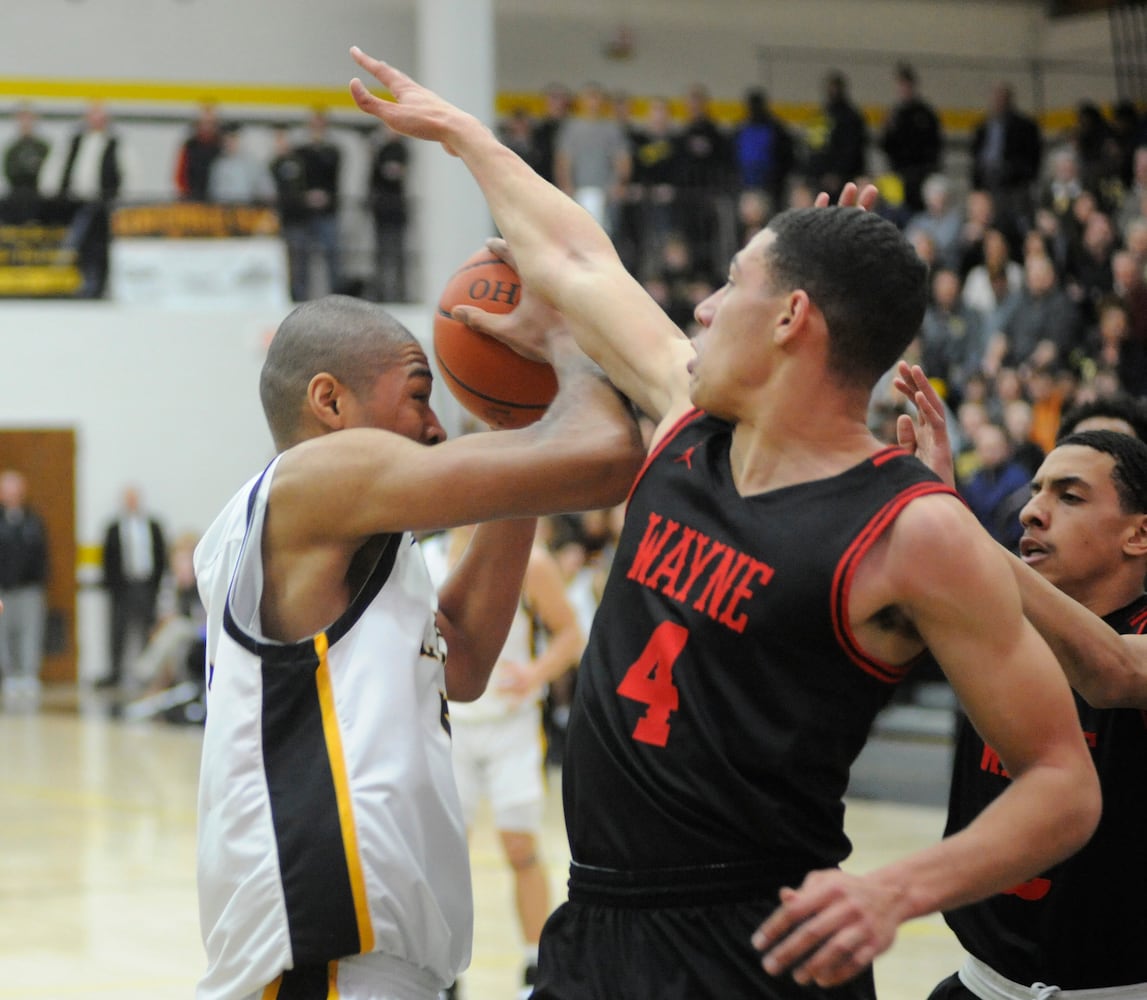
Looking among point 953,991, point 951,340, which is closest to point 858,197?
point 953,991

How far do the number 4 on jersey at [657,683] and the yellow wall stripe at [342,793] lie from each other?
453 mm

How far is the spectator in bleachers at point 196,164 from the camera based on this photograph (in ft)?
58.7

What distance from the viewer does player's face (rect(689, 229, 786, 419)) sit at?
2408 millimetres

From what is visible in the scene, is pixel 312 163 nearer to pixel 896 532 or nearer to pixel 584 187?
pixel 584 187

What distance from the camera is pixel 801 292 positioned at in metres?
2.36

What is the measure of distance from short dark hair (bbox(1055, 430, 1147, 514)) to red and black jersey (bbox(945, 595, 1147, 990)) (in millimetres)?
204

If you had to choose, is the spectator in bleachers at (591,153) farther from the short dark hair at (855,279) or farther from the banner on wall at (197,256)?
the short dark hair at (855,279)

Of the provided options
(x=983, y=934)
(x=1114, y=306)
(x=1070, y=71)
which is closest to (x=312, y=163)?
(x=1114, y=306)

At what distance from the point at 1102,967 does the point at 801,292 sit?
145cm

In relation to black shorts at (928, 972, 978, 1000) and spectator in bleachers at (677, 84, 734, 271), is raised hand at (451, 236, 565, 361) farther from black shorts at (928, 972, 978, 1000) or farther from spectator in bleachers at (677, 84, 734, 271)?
spectator in bleachers at (677, 84, 734, 271)

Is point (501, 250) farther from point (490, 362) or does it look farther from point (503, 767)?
point (503, 767)

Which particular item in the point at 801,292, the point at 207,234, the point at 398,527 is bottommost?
the point at 207,234

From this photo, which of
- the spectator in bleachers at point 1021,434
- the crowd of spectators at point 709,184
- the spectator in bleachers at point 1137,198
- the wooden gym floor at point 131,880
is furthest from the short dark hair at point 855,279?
the spectator in bleachers at point 1137,198

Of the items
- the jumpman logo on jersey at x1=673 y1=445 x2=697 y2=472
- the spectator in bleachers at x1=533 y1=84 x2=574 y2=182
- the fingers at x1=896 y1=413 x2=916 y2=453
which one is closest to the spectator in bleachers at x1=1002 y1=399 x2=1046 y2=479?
the spectator in bleachers at x1=533 y1=84 x2=574 y2=182
